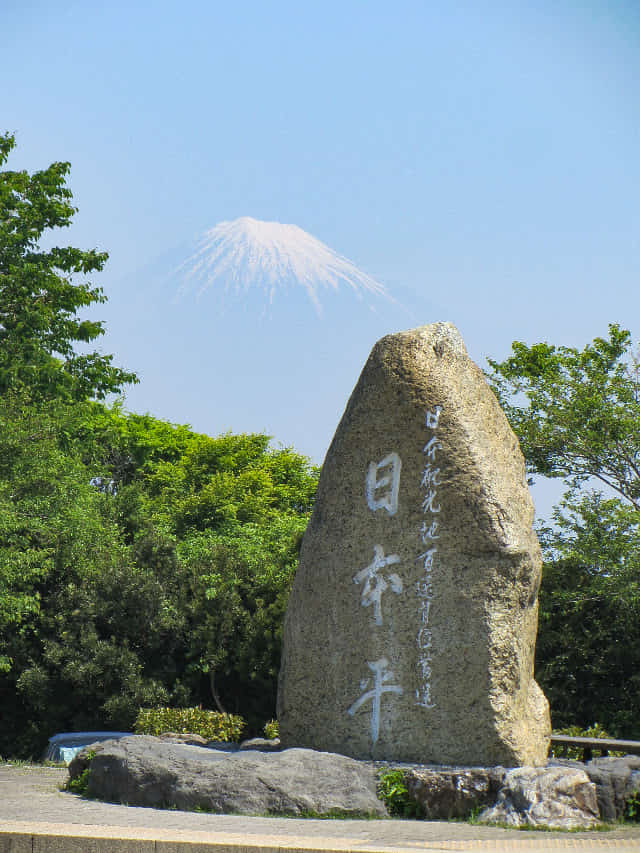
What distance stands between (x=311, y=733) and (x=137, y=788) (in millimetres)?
1662

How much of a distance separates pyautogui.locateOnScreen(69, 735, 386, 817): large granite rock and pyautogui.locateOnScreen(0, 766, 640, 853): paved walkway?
0.18m

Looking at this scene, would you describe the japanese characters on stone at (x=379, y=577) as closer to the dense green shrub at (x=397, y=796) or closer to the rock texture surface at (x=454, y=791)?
the dense green shrub at (x=397, y=796)

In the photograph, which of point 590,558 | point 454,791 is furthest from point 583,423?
point 454,791

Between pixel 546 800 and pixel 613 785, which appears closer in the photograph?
pixel 546 800

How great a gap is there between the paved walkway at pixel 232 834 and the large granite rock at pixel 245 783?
181 mm

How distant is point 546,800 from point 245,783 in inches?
83.1

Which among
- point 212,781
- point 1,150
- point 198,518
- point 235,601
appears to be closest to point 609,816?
point 212,781

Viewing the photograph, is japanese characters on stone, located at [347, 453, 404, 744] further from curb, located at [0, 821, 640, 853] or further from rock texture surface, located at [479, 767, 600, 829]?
curb, located at [0, 821, 640, 853]

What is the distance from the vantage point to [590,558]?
42.4 feet

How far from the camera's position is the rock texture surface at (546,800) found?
6.43 metres

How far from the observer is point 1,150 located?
20.1 meters

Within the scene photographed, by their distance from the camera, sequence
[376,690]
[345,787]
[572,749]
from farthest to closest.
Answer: [572,749] < [376,690] < [345,787]

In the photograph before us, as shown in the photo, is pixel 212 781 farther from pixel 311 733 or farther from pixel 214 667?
pixel 214 667

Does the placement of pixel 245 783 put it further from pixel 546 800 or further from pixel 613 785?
pixel 613 785
